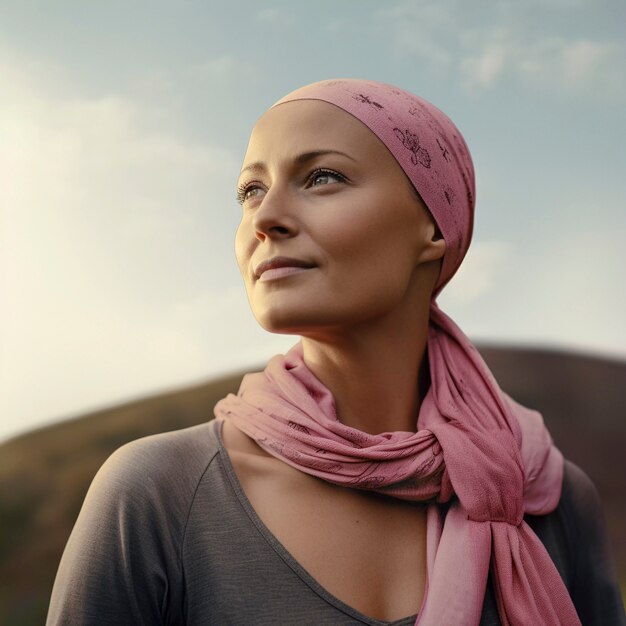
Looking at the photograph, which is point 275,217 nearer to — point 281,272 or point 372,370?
point 281,272

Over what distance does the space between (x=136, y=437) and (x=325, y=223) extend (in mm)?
1198

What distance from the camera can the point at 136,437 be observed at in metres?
2.36

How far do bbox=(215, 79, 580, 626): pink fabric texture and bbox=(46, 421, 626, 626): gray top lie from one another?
10cm

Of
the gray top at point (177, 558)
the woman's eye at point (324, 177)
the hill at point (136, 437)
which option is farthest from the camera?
the hill at point (136, 437)

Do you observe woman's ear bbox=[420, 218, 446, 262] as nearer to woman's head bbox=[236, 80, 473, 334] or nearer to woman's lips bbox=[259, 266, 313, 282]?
woman's head bbox=[236, 80, 473, 334]

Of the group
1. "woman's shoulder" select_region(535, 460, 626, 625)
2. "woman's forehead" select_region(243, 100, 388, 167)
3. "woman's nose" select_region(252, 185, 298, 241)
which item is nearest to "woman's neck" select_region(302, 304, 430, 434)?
"woman's nose" select_region(252, 185, 298, 241)

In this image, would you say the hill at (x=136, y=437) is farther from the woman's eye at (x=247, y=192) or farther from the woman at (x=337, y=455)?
the woman's eye at (x=247, y=192)

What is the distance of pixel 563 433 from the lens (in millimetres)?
2881

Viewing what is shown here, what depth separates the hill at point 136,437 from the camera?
208 cm

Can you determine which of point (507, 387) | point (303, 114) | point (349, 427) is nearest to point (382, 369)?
point (349, 427)

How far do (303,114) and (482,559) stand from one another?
3.01 ft

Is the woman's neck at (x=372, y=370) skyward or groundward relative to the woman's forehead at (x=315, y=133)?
groundward

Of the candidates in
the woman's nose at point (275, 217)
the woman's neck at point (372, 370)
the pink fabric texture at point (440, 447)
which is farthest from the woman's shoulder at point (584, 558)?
the woman's nose at point (275, 217)

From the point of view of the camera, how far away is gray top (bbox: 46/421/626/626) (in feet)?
4.51
